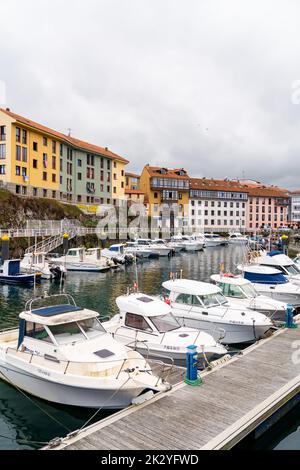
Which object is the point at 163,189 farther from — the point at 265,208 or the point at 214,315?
the point at 214,315

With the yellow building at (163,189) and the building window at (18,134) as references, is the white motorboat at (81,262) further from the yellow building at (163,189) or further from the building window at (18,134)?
the yellow building at (163,189)

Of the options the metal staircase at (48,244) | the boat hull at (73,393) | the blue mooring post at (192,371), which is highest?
the metal staircase at (48,244)

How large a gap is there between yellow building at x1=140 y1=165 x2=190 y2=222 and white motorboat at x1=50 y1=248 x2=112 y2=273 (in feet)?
203

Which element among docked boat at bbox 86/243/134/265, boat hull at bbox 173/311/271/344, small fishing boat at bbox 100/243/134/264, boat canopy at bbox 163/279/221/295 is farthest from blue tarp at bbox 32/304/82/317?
small fishing boat at bbox 100/243/134/264

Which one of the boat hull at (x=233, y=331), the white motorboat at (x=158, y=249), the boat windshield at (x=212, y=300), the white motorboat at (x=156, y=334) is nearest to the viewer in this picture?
the white motorboat at (x=156, y=334)

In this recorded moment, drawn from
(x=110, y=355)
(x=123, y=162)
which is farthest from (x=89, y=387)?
(x=123, y=162)

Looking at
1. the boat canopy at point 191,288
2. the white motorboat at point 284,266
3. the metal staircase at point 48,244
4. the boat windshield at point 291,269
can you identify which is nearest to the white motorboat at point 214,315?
the boat canopy at point 191,288

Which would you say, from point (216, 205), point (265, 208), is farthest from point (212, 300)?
point (265, 208)

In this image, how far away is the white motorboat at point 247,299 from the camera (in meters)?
21.2

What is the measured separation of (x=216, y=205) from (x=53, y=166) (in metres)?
65.8

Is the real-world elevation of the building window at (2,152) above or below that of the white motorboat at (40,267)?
above

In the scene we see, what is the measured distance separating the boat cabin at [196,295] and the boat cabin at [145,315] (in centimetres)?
278

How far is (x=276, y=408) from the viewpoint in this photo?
37.5 ft
